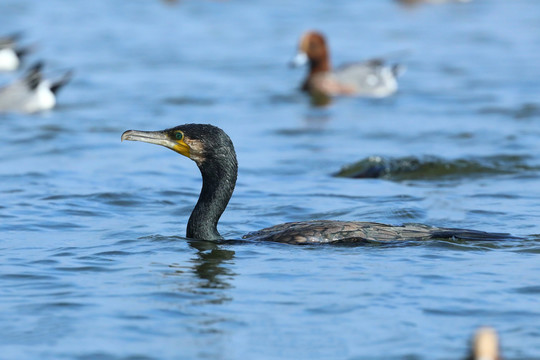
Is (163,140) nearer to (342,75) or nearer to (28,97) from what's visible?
(28,97)

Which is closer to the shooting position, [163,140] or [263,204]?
[163,140]

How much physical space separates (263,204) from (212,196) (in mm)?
2302

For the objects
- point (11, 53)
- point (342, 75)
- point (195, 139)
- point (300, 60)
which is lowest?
point (195, 139)

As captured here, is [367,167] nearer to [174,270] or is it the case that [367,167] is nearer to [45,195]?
[45,195]

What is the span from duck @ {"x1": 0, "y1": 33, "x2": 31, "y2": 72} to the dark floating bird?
1362cm

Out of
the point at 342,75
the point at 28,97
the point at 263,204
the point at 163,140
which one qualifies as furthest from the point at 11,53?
the point at 163,140

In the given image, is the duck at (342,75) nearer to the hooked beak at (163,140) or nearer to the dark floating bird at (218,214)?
the dark floating bird at (218,214)

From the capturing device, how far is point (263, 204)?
1121cm

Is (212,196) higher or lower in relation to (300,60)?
lower

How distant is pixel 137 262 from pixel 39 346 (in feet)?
7.02

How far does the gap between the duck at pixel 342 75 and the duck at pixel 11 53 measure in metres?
5.92

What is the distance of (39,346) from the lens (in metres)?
6.30

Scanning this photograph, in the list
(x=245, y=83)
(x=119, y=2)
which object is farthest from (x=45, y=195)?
(x=119, y=2)

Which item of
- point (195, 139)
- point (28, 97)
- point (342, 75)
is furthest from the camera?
point (342, 75)
